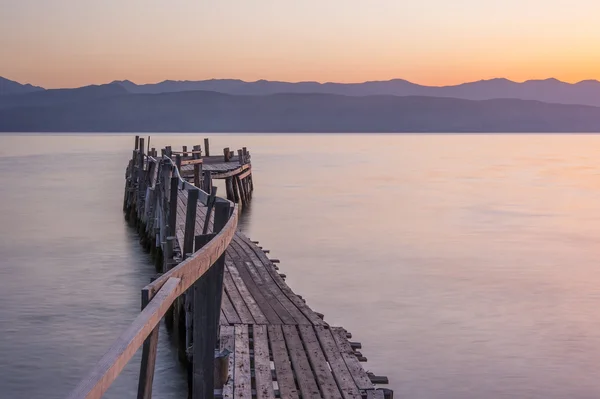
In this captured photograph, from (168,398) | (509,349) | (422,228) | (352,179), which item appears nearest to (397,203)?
(422,228)

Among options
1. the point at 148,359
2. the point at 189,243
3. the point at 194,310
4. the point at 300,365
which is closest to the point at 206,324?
the point at 194,310

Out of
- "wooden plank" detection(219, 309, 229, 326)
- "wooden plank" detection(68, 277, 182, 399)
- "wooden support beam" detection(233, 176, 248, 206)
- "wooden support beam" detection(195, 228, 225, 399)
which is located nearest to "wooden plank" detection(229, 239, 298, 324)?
"wooden plank" detection(219, 309, 229, 326)

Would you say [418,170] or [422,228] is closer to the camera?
[422,228]

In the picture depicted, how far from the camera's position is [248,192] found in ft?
130

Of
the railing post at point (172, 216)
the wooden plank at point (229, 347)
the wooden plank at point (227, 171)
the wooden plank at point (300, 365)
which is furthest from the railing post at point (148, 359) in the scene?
the wooden plank at point (227, 171)

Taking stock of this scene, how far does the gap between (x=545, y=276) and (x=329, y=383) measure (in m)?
14.9

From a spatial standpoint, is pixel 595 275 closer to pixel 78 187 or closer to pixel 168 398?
pixel 168 398

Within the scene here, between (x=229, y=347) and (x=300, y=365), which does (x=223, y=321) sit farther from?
(x=300, y=365)

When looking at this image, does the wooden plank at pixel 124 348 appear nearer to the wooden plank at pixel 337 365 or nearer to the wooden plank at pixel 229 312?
the wooden plank at pixel 337 365

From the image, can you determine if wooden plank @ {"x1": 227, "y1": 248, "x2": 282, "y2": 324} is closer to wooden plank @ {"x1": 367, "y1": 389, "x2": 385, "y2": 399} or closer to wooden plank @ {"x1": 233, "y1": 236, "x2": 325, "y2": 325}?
wooden plank @ {"x1": 233, "y1": 236, "x2": 325, "y2": 325}

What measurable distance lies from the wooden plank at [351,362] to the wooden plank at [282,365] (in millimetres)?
583

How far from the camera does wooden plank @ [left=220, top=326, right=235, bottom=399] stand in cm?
696

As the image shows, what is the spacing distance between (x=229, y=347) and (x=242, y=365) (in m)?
0.51

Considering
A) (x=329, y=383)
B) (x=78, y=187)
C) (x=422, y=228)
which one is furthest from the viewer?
(x=78, y=187)
